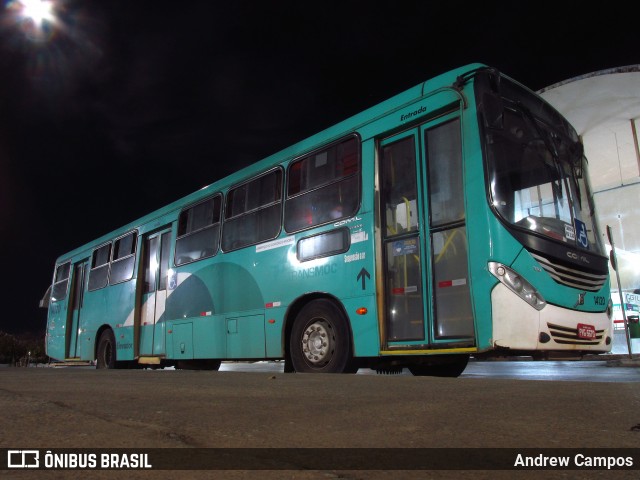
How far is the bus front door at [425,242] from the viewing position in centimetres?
591

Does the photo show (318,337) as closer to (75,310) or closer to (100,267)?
(100,267)

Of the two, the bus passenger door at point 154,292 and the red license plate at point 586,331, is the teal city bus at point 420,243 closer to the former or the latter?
the red license plate at point 586,331

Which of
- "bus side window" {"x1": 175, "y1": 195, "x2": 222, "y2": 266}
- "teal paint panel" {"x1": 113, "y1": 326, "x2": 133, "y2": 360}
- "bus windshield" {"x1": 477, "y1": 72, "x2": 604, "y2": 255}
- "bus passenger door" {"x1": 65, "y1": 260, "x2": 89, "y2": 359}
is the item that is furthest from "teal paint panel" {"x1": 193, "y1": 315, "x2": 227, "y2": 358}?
"bus passenger door" {"x1": 65, "y1": 260, "x2": 89, "y2": 359}

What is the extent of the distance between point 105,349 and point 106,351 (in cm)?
6

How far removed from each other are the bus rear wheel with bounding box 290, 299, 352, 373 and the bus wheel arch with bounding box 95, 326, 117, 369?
21.8 ft

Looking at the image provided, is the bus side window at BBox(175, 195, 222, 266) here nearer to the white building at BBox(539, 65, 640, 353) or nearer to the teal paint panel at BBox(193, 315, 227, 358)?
the teal paint panel at BBox(193, 315, 227, 358)

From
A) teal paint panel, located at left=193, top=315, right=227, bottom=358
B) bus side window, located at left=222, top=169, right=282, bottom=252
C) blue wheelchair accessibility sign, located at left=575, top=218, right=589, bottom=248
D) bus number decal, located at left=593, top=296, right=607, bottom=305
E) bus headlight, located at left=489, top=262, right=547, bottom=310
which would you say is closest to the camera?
bus headlight, located at left=489, top=262, right=547, bottom=310

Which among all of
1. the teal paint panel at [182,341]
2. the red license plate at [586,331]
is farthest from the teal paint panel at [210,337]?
the red license plate at [586,331]

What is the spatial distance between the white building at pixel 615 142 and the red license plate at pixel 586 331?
16978 mm

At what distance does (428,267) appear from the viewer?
6121 mm

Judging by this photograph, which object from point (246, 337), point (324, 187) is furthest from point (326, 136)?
point (246, 337)

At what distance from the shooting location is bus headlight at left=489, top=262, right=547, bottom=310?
5.46 metres

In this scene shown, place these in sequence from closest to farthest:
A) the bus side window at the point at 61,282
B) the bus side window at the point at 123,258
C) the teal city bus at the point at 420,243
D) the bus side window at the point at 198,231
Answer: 1. the teal city bus at the point at 420,243
2. the bus side window at the point at 198,231
3. the bus side window at the point at 123,258
4. the bus side window at the point at 61,282

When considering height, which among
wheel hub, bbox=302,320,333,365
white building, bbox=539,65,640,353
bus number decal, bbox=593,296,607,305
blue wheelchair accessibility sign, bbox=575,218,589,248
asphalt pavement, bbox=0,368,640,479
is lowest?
asphalt pavement, bbox=0,368,640,479
